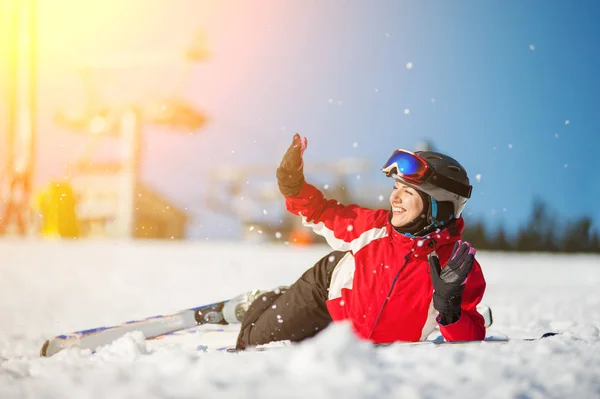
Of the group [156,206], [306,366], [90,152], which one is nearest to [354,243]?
Result: [306,366]

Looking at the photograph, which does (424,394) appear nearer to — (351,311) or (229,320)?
(351,311)

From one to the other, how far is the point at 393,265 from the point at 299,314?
0.73 metres

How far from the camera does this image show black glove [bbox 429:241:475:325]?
271 centimetres

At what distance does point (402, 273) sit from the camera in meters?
3.02

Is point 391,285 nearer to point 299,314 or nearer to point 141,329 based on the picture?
point 299,314

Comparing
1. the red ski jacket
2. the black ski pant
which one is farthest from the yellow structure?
the red ski jacket

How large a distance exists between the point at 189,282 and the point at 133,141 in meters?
21.4

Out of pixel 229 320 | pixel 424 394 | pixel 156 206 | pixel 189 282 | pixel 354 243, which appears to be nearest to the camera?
pixel 424 394

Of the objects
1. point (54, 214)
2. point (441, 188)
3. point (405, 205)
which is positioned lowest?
point (54, 214)

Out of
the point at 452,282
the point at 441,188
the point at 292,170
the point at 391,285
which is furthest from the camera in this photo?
the point at 292,170

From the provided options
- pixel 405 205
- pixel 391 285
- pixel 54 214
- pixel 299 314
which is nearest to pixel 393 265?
pixel 391 285

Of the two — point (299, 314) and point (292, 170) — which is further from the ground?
point (292, 170)

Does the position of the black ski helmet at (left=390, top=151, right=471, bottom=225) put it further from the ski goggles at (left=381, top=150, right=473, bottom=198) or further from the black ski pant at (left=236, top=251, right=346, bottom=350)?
the black ski pant at (left=236, top=251, right=346, bottom=350)

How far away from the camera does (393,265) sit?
3.05 metres
